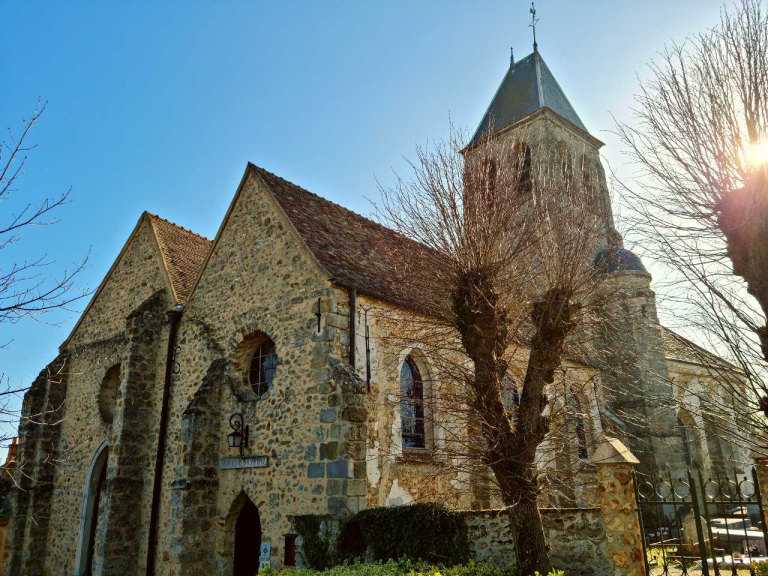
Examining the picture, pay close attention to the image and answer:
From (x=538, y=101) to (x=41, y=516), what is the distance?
21526 millimetres

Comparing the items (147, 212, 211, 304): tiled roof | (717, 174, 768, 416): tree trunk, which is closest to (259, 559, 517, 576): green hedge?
(717, 174, 768, 416): tree trunk

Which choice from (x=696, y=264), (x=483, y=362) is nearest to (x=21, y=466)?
(x=483, y=362)

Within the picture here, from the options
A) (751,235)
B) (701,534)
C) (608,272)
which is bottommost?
(701,534)

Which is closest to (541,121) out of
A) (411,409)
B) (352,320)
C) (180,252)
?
(180,252)

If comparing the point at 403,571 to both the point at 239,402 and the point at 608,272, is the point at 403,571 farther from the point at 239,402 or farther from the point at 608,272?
the point at 608,272

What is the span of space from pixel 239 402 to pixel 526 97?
60.0 ft

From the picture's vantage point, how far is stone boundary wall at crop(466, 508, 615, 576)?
326 inches

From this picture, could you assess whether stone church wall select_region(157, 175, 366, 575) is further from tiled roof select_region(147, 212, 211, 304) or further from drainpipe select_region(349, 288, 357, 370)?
tiled roof select_region(147, 212, 211, 304)

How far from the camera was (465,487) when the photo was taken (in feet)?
38.4

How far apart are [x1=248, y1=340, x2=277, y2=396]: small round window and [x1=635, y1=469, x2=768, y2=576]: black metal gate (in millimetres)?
6844

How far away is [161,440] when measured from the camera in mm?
12492

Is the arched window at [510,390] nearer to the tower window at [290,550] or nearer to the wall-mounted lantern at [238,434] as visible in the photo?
the tower window at [290,550]

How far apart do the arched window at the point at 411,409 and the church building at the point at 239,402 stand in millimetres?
43

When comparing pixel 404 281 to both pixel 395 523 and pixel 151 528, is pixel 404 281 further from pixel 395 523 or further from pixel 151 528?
pixel 151 528
